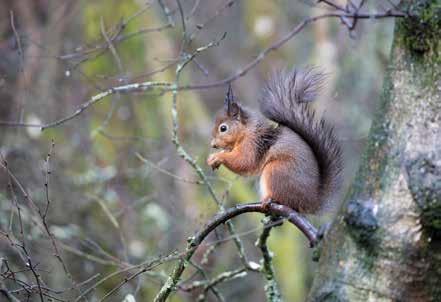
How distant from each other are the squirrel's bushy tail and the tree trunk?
117cm

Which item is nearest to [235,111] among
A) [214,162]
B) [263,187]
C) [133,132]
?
[214,162]

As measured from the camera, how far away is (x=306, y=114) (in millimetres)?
Result: 2805

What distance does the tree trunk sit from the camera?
1500 millimetres

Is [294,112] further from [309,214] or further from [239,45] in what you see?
[239,45]

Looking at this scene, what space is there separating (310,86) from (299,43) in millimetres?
4663

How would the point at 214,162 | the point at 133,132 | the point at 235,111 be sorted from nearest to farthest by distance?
the point at 214,162 → the point at 235,111 → the point at 133,132

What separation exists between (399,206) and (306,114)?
4.34 ft

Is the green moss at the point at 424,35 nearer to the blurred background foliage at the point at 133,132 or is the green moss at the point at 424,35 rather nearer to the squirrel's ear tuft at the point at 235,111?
the squirrel's ear tuft at the point at 235,111

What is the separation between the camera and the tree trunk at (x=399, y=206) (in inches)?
59.1

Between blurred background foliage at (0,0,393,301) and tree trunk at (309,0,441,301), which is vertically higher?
blurred background foliage at (0,0,393,301)

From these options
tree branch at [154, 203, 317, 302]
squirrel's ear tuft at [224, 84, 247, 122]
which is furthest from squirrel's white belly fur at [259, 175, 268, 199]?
tree branch at [154, 203, 317, 302]

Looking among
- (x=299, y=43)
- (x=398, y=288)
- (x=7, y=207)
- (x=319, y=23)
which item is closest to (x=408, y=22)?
(x=398, y=288)

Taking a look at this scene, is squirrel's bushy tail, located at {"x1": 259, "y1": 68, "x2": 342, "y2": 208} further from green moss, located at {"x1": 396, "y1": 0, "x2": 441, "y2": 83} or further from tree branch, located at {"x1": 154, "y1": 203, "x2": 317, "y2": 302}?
green moss, located at {"x1": 396, "y1": 0, "x2": 441, "y2": 83}

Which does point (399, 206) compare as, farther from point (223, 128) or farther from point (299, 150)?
point (223, 128)
